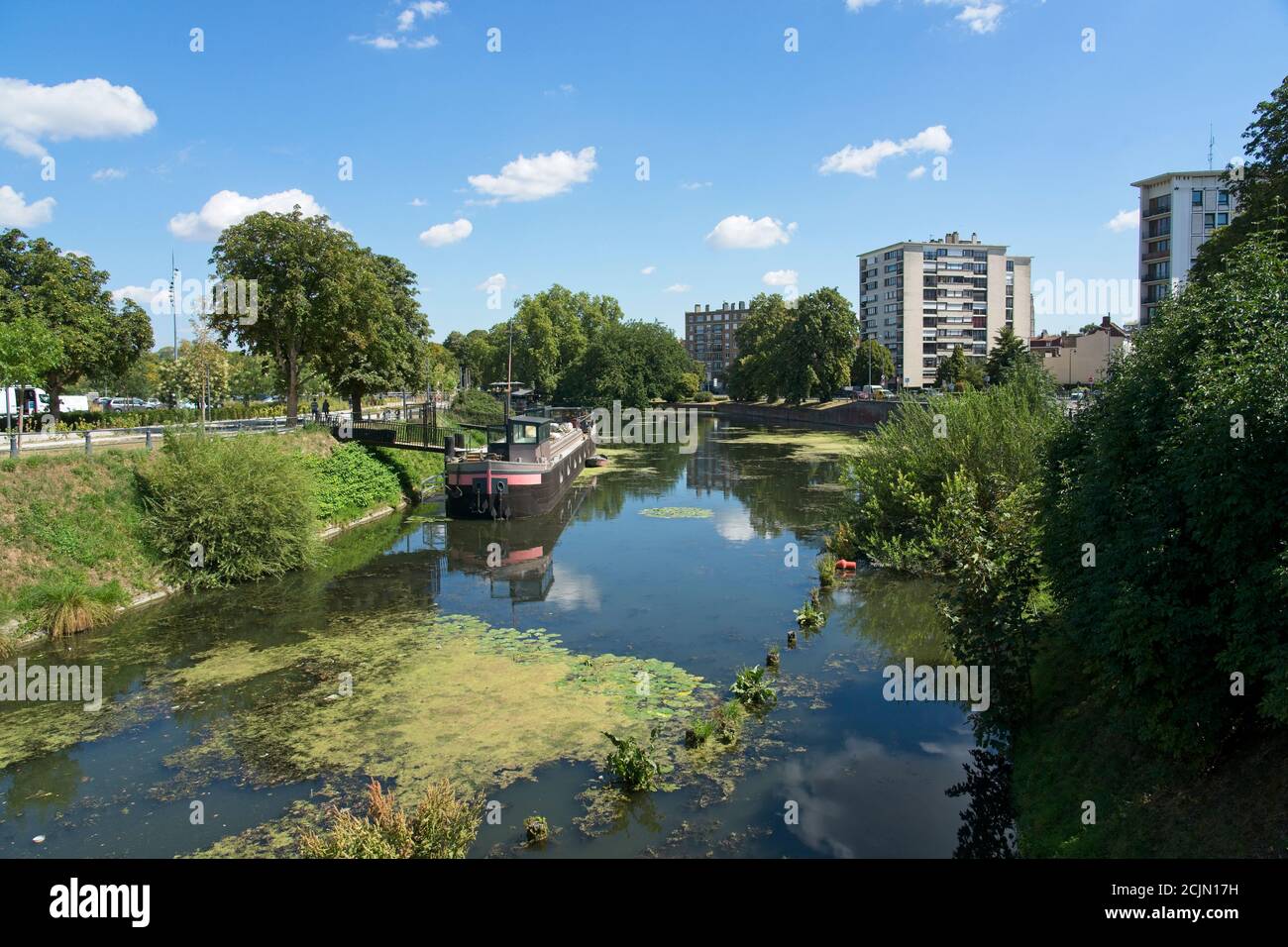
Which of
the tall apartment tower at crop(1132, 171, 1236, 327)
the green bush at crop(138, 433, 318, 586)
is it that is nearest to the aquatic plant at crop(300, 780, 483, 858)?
the green bush at crop(138, 433, 318, 586)

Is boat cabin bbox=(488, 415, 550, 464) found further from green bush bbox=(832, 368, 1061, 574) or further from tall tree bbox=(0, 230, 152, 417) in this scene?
tall tree bbox=(0, 230, 152, 417)

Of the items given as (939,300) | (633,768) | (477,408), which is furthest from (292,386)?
(939,300)

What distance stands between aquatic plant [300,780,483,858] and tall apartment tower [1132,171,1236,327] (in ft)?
234

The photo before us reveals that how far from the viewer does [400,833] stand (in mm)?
8109

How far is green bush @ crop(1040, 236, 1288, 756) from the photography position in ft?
22.6

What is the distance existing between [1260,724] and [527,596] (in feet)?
48.2

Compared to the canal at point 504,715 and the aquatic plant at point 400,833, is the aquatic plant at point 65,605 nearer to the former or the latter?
the canal at point 504,715

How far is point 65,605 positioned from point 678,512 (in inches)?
766

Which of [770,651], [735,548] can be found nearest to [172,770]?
[770,651]

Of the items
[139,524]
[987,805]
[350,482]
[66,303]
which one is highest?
[66,303]

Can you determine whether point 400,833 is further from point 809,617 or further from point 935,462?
point 935,462

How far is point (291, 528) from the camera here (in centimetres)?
2145

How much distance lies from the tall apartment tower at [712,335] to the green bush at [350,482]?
491ft

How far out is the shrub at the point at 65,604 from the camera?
640 inches
